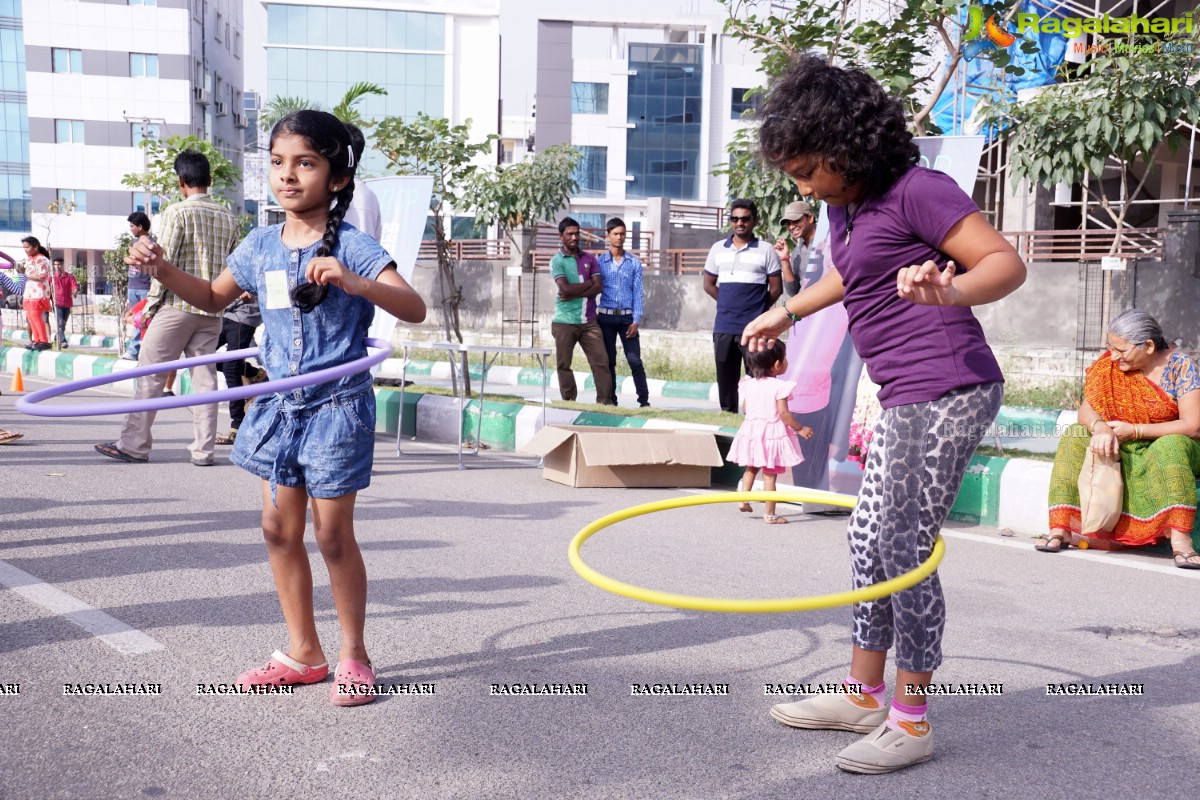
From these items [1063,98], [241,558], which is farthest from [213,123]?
[241,558]

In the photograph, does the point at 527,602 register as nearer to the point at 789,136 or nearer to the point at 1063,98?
the point at 789,136

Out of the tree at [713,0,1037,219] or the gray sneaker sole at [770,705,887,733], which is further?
the tree at [713,0,1037,219]

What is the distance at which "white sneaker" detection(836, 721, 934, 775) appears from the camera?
3.02 metres

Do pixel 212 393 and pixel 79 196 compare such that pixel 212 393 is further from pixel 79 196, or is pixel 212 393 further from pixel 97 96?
pixel 97 96

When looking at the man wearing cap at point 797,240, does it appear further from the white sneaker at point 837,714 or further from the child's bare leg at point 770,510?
the white sneaker at point 837,714

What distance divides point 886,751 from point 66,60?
186ft

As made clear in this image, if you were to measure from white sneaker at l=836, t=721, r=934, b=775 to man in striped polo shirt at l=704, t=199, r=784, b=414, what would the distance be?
6656 mm

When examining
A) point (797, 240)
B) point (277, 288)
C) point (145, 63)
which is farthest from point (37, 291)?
point (145, 63)

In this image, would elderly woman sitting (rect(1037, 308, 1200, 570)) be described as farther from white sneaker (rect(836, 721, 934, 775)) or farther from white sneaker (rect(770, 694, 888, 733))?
white sneaker (rect(836, 721, 934, 775))

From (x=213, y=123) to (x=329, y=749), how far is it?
5894cm

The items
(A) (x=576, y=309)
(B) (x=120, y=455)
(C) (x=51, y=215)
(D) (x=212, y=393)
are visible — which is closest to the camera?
(D) (x=212, y=393)

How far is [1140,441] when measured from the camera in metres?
5.99

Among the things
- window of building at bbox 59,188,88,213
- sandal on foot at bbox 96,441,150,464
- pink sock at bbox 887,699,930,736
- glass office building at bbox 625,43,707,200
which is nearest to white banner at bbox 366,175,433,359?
sandal on foot at bbox 96,441,150,464

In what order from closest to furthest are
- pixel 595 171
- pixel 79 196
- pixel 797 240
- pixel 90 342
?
pixel 797 240, pixel 90 342, pixel 79 196, pixel 595 171
